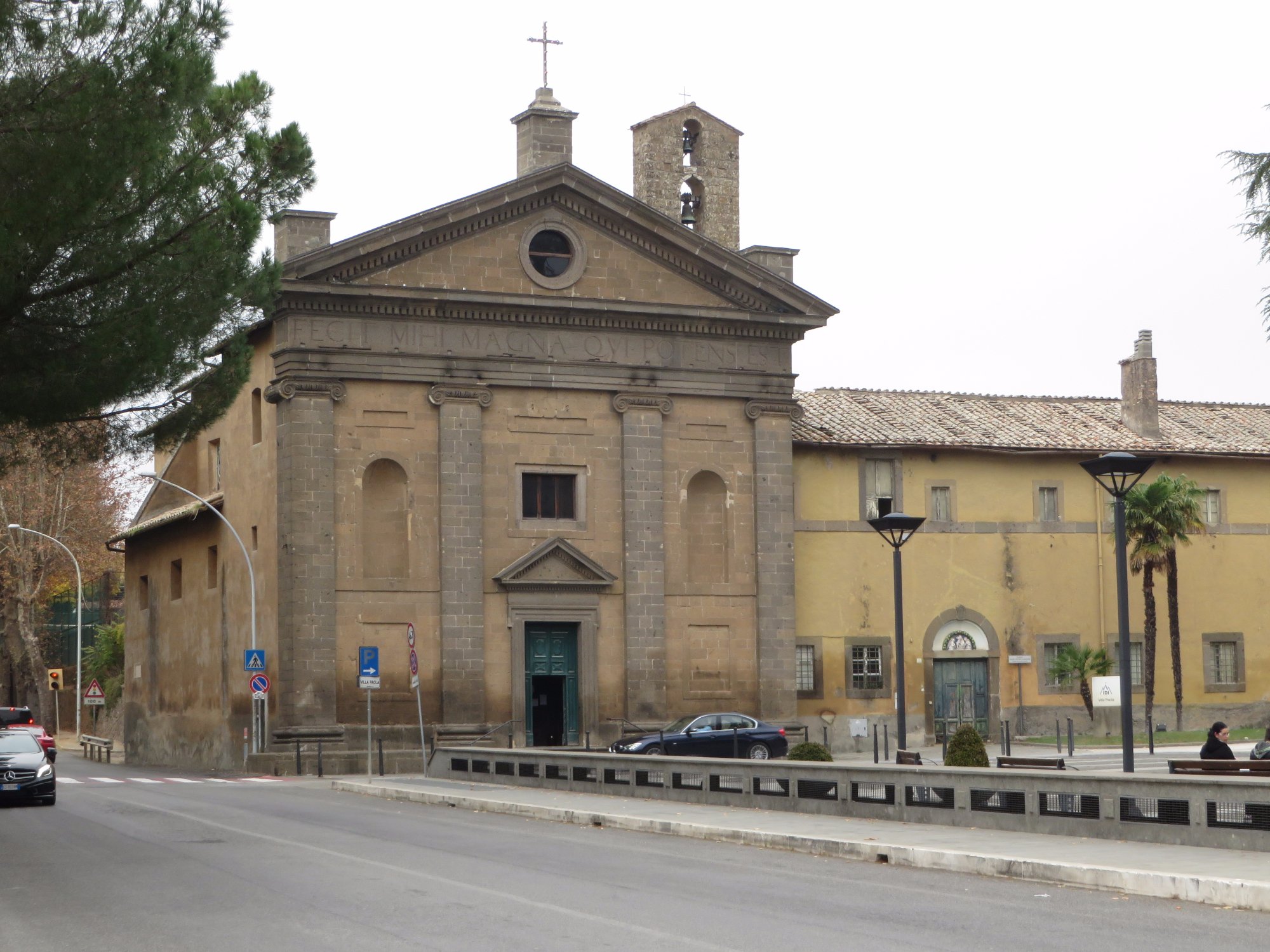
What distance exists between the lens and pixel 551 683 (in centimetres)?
4028


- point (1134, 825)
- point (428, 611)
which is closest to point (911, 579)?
point (428, 611)

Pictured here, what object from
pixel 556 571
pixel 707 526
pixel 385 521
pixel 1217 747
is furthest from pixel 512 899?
pixel 707 526

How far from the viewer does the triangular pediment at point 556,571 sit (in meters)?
39.2

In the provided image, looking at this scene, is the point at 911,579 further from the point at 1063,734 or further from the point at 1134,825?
the point at 1134,825

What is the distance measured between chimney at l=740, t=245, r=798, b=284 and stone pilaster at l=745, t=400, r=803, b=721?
3.66m

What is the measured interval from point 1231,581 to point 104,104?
37.2m

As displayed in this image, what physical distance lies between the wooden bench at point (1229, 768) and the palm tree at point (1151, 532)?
1007 inches

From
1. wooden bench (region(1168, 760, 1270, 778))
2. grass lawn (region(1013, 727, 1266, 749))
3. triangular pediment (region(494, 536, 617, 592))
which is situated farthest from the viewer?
grass lawn (region(1013, 727, 1266, 749))

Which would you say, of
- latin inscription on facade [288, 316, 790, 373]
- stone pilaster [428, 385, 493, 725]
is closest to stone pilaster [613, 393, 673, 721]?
latin inscription on facade [288, 316, 790, 373]

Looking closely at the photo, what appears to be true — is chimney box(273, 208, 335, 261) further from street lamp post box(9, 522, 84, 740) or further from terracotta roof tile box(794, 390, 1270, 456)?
street lamp post box(9, 522, 84, 740)

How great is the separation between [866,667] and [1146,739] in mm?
7454

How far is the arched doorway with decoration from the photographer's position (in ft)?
144

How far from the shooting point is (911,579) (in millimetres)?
44031

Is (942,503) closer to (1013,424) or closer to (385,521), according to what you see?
(1013,424)
